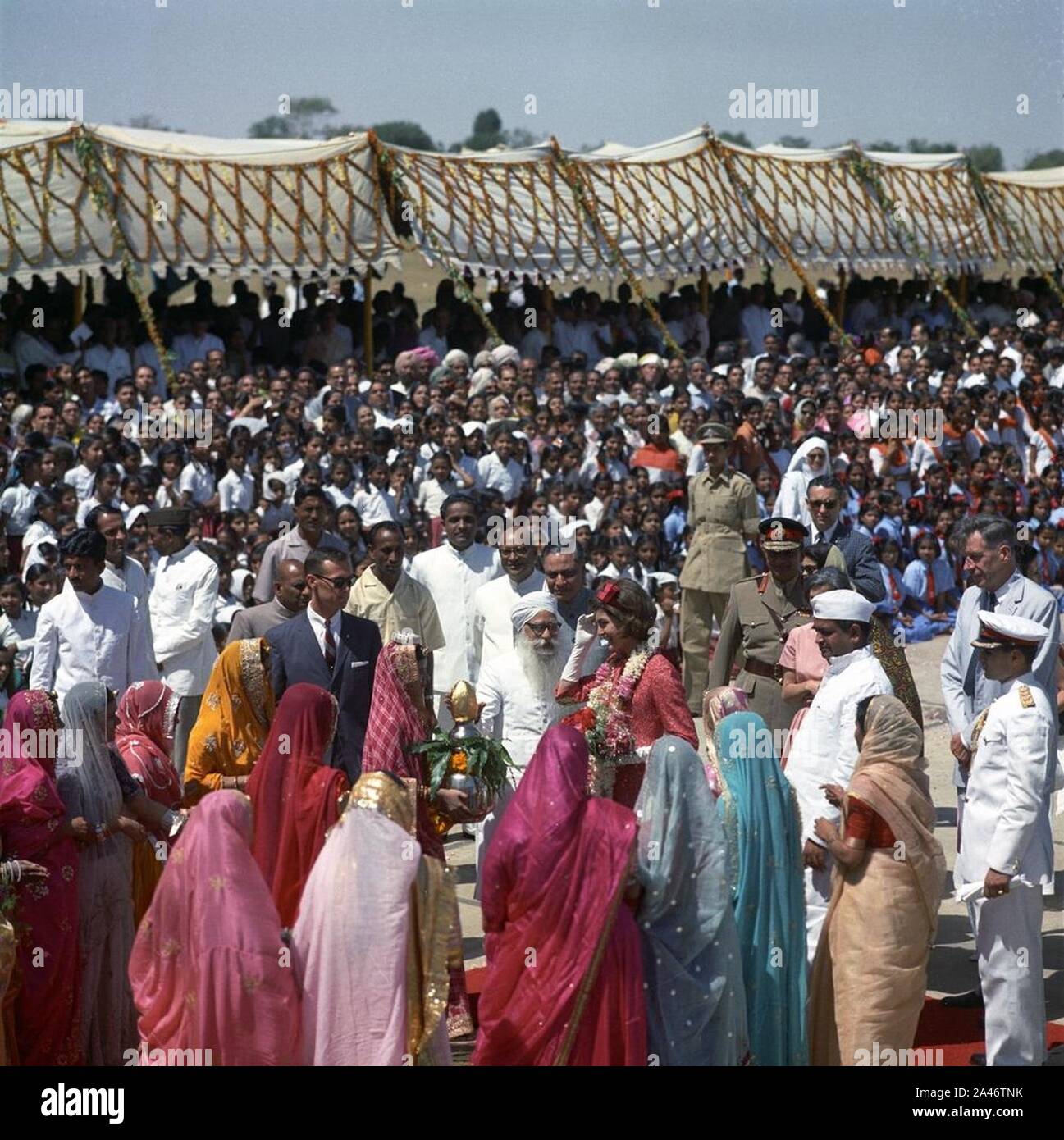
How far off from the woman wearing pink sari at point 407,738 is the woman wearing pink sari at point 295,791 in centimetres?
38

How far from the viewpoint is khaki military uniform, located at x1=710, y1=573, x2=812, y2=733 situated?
8.86m

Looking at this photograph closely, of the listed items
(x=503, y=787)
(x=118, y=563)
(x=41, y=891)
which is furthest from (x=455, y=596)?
(x=41, y=891)

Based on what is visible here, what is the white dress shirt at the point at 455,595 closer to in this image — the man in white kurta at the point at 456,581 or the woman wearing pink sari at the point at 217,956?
the man in white kurta at the point at 456,581

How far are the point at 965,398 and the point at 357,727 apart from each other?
12447 millimetres

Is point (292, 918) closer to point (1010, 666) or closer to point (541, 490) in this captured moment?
point (1010, 666)

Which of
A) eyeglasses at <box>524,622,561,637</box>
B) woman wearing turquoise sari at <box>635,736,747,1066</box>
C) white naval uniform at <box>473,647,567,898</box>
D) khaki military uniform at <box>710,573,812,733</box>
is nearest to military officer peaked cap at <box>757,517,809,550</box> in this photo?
khaki military uniform at <box>710,573,812,733</box>

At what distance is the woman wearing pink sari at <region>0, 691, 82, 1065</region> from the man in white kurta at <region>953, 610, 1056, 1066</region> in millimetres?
3063

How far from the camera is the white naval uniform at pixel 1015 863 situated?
6.72 metres

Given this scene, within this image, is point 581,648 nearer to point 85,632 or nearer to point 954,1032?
point 954,1032

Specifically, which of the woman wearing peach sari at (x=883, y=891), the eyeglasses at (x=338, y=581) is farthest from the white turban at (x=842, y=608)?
the eyeglasses at (x=338, y=581)

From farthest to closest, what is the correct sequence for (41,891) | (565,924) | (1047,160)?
(1047,160), (41,891), (565,924)

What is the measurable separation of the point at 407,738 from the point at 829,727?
1.55 m

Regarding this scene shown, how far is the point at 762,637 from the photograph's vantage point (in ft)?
29.2
